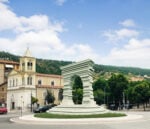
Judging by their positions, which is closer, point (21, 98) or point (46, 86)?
point (21, 98)

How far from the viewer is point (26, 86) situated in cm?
8850

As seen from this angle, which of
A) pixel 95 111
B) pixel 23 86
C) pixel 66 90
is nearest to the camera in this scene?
pixel 95 111

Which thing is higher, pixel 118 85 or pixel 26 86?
pixel 26 86

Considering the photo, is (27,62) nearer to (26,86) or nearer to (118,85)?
(26,86)

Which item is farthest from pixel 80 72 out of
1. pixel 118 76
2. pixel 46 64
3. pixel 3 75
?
pixel 46 64

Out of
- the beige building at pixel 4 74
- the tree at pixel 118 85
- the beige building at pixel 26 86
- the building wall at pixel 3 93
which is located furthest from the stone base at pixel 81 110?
the beige building at pixel 4 74

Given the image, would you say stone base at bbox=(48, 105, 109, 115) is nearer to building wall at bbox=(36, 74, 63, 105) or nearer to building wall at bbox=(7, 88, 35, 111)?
building wall at bbox=(7, 88, 35, 111)

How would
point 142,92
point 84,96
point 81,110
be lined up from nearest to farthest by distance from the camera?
1. point 81,110
2. point 84,96
3. point 142,92

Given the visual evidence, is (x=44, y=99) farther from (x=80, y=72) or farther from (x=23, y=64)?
(x=80, y=72)

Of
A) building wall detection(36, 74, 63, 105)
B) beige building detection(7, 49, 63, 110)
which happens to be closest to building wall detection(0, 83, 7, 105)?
beige building detection(7, 49, 63, 110)

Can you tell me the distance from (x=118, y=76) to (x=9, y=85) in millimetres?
34967

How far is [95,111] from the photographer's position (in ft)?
133

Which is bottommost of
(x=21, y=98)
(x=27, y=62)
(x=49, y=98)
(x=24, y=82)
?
(x=49, y=98)

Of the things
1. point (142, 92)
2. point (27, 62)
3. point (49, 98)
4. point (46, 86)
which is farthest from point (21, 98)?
point (142, 92)
